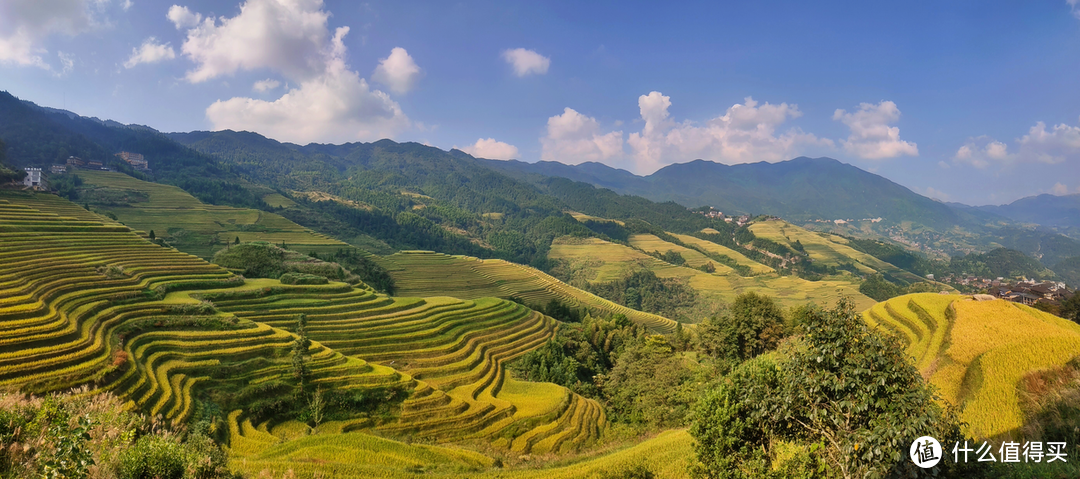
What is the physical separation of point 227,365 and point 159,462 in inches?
769

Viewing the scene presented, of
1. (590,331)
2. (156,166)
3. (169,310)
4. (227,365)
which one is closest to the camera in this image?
(227,365)

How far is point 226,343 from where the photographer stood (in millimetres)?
24750

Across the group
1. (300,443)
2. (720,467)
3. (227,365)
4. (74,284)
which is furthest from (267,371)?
(720,467)

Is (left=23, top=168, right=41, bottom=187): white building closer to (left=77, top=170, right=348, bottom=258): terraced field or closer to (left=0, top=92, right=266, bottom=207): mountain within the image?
(left=77, top=170, right=348, bottom=258): terraced field

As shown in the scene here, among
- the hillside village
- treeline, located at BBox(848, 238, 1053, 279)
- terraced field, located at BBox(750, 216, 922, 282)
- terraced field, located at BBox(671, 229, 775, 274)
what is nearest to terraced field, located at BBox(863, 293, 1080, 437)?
terraced field, located at BBox(671, 229, 775, 274)

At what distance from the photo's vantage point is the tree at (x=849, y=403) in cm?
706

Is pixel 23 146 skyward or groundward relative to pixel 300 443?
skyward

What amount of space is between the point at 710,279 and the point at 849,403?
382ft

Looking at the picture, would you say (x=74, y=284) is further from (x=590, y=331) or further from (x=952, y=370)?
(x=952, y=370)

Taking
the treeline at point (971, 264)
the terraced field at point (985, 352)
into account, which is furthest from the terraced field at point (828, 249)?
the terraced field at point (985, 352)

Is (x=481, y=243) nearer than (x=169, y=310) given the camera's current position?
No

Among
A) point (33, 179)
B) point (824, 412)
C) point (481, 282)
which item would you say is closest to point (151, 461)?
point (824, 412)

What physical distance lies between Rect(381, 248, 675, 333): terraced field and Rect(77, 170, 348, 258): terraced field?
1537cm

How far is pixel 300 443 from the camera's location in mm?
14383
